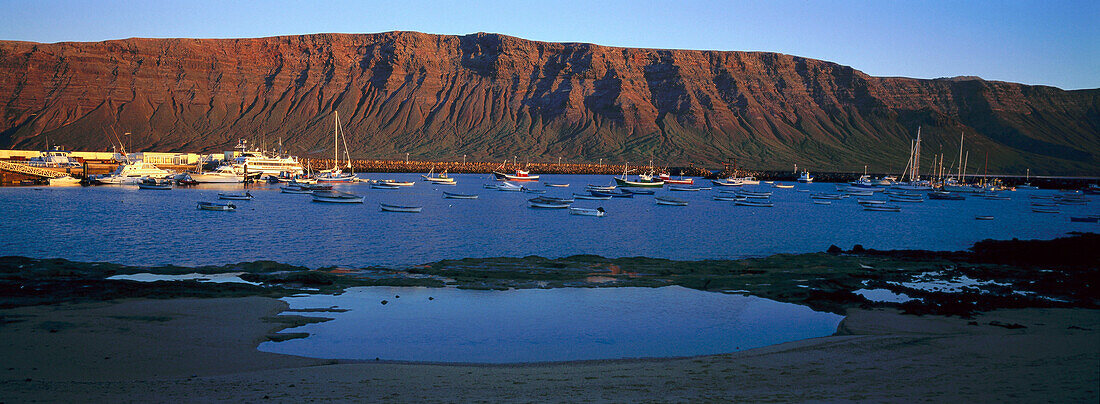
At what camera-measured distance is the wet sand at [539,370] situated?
1128 cm

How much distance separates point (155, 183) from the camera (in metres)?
93.9

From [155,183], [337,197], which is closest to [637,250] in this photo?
[337,197]

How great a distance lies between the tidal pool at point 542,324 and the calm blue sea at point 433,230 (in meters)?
10.1

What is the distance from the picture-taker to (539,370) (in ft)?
45.9

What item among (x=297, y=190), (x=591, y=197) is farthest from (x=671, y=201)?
(x=297, y=190)

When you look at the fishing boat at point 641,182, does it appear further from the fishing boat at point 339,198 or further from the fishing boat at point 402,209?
the fishing boat at point 402,209

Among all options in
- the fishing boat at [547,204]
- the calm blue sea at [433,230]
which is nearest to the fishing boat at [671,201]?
the calm blue sea at [433,230]

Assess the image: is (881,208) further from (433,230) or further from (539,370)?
(539,370)

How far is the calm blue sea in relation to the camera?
3478 cm

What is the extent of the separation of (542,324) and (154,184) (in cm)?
8797

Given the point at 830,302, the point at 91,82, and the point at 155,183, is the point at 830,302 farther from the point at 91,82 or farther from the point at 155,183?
the point at 91,82

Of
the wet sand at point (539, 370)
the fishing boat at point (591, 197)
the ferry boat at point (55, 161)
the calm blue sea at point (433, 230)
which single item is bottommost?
the calm blue sea at point (433, 230)

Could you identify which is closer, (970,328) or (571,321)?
(970,328)

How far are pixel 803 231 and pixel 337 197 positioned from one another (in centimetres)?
4230
